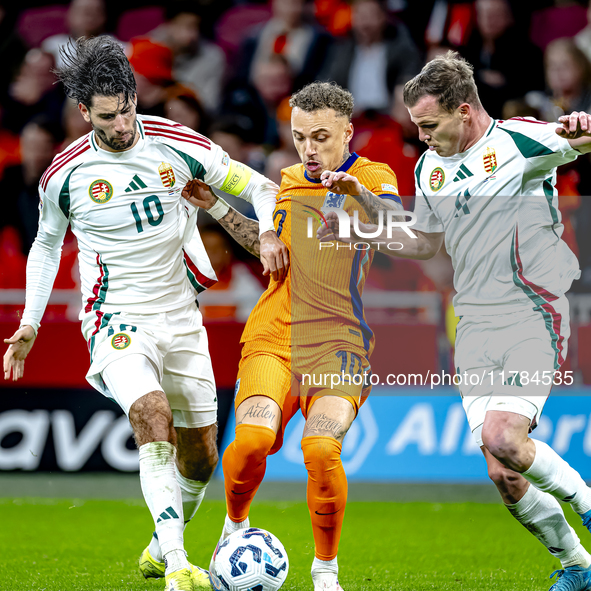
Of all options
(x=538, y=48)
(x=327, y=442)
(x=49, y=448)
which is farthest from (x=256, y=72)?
(x=327, y=442)

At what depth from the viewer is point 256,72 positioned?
9695mm

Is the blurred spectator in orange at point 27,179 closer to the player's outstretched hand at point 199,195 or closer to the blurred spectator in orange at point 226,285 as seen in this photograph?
the blurred spectator in orange at point 226,285

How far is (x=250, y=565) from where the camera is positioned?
370cm

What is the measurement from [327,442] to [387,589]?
925mm

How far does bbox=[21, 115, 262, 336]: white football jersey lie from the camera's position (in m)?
4.31

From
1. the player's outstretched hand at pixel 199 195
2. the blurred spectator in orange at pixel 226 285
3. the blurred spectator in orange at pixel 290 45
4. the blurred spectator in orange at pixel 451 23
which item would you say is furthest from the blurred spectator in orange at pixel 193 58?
the player's outstretched hand at pixel 199 195

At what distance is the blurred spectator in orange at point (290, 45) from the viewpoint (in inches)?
376

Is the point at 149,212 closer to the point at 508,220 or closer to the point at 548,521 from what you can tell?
the point at 508,220

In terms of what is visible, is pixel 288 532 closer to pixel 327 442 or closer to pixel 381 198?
pixel 327 442

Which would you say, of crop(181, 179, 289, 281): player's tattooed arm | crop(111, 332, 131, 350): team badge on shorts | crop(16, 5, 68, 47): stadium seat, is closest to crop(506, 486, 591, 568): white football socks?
crop(181, 179, 289, 281): player's tattooed arm

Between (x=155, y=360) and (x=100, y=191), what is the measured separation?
94cm

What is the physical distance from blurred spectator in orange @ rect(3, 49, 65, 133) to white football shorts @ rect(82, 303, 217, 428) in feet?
20.1

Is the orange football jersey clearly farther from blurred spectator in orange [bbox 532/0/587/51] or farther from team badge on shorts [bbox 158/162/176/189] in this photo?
blurred spectator in orange [bbox 532/0/587/51]

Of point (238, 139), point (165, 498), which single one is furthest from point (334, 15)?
point (165, 498)
